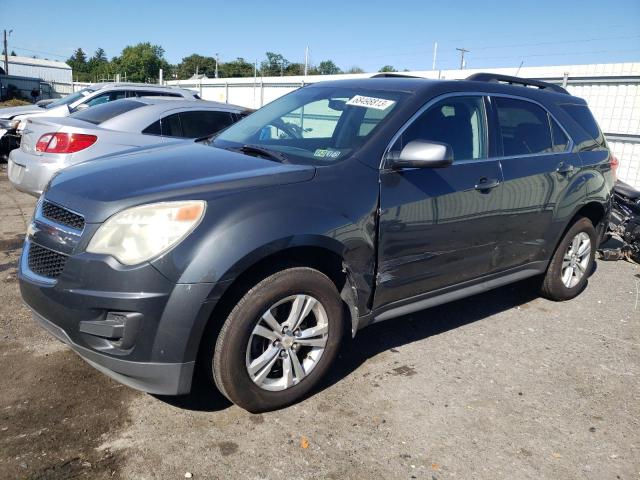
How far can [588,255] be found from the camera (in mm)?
5141

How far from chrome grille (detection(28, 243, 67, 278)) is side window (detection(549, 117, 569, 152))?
378 cm

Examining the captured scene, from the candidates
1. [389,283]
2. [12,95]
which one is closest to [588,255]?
[389,283]

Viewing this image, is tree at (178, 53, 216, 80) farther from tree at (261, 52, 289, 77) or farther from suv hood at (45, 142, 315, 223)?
suv hood at (45, 142, 315, 223)

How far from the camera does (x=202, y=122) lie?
705cm

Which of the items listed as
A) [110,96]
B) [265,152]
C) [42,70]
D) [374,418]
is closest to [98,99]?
[110,96]

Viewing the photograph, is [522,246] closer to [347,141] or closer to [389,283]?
[389,283]

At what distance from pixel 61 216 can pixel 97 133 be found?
3735mm

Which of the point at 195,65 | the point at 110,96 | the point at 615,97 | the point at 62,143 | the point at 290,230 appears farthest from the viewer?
the point at 195,65

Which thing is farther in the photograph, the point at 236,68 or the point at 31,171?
the point at 236,68

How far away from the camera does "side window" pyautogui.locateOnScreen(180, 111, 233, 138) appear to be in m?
6.82

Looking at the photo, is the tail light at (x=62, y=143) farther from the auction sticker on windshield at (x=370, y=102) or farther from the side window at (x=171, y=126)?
the auction sticker on windshield at (x=370, y=102)

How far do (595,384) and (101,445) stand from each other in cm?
304

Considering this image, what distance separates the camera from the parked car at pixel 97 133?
19.4 ft

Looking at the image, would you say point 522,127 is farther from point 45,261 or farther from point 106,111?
point 106,111
